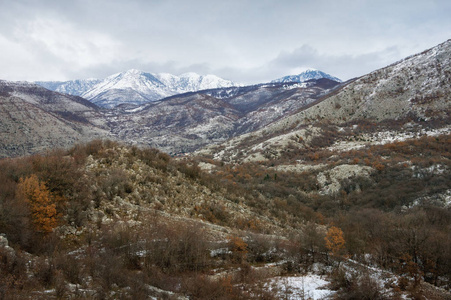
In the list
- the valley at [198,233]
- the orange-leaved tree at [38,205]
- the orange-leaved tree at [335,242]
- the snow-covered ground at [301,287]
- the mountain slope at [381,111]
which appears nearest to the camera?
the valley at [198,233]

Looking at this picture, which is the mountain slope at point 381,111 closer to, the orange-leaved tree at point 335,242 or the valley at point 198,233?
the valley at point 198,233

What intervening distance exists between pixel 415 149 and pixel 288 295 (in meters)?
43.4

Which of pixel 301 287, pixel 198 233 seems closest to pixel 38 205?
pixel 198 233

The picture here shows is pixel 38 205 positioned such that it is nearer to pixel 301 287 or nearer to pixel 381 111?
pixel 301 287

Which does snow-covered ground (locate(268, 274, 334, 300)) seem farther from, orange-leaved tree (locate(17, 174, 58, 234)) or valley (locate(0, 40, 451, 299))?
orange-leaved tree (locate(17, 174, 58, 234))

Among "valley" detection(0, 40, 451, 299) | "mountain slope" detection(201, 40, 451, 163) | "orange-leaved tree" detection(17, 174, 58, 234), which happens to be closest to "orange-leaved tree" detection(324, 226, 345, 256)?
"valley" detection(0, 40, 451, 299)

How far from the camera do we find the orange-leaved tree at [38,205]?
9586mm

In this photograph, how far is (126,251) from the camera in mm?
9891

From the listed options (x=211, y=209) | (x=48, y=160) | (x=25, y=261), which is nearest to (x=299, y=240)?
(x=211, y=209)

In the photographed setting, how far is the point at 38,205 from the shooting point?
9.91m

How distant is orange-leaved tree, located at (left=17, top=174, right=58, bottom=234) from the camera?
9586 millimetres

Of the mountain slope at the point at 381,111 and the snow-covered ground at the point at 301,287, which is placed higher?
the mountain slope at the point at 381,111

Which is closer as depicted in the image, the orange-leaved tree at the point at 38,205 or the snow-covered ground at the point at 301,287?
the snow-covered ground at the point at 301,287

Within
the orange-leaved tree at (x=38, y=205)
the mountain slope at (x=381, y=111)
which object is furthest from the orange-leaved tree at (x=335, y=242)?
the mountain slope at (x=381, y=111)
